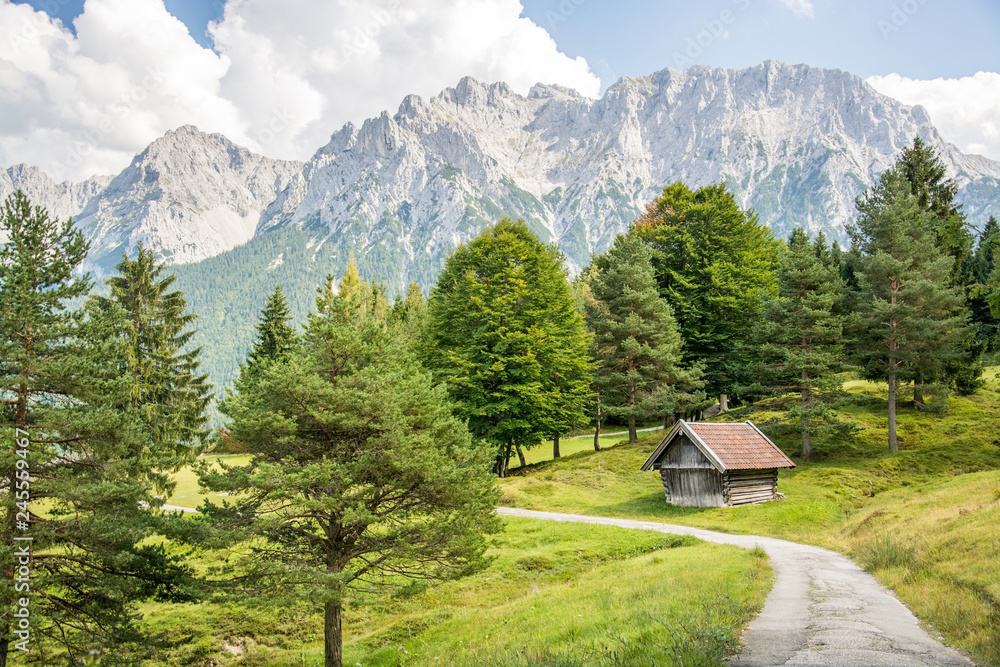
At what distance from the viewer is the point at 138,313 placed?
35312mm

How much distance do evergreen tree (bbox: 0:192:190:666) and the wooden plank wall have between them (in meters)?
25.4

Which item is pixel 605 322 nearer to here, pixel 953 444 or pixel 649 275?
pixel 649 275

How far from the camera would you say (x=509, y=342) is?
36.5m

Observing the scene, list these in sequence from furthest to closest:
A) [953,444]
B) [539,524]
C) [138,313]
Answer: [138,313], [953,444], [539,524]

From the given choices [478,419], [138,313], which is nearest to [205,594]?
[478,419]

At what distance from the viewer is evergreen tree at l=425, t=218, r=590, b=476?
3609 cm

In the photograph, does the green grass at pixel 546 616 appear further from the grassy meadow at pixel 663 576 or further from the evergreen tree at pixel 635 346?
the evergreen tree at pixel 635 346

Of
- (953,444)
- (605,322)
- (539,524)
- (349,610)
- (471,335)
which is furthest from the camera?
(605,322)

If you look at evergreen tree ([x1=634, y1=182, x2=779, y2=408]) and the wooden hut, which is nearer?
the wooden hut

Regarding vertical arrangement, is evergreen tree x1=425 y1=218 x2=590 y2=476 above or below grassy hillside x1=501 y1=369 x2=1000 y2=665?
above

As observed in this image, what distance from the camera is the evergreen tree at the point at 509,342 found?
118 ft

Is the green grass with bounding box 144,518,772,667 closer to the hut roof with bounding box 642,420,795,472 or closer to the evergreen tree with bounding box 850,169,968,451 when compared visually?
the hut roof with bounding box 642,420,795,472

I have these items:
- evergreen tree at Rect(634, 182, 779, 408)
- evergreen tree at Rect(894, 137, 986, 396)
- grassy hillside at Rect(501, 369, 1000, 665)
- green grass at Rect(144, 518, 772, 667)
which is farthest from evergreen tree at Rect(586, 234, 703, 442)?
green grass at Rect(144, 518, 772, 667)

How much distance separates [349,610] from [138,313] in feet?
85.5
